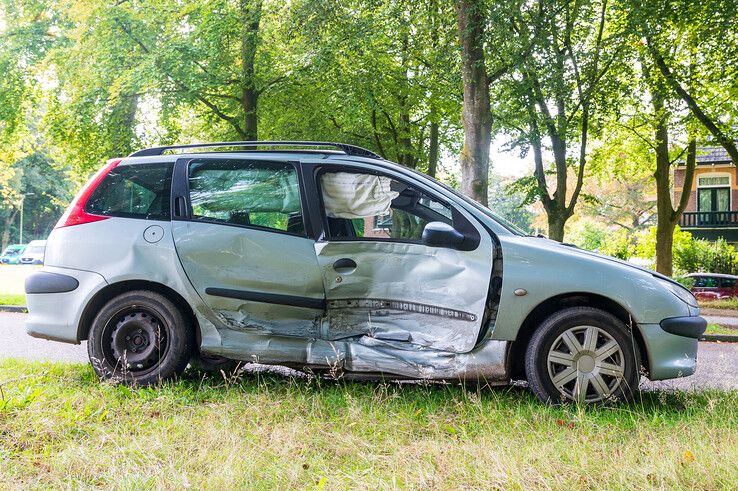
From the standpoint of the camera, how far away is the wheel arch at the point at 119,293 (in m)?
5.50

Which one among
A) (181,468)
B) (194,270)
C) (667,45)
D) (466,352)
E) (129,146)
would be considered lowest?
(181,468)

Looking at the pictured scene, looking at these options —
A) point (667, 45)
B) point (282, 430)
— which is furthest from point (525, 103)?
point (282, 430)

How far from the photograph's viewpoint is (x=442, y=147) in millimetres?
26859

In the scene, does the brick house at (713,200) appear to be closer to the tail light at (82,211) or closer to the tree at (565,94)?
the tree at (565,94)

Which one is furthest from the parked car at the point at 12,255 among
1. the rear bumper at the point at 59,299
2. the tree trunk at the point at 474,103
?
the rear bumper at the point at 59,299

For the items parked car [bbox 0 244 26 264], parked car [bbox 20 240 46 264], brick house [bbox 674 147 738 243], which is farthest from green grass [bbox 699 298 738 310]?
parked car [bbox 0 244 26 264]

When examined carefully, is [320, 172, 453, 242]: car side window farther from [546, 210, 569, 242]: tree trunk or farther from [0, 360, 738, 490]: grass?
[546, 210, 569, 242]: tree trunk

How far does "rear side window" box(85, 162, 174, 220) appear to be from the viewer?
566 centimetres

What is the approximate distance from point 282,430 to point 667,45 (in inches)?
730

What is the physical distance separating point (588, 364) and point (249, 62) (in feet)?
52.1

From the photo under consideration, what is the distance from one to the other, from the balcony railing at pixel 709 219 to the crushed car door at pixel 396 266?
38434mm

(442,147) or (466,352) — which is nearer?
(466,352)

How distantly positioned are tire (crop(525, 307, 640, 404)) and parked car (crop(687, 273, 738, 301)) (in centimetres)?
1994

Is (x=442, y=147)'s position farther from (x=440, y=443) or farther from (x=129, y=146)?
(x=440, y=443)
